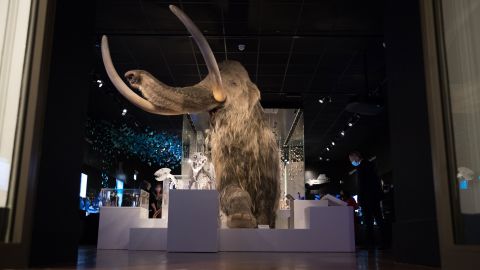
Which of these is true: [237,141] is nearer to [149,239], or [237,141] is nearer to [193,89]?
[193,89]

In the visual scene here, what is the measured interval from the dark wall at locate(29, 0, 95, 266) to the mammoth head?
98 centimetres

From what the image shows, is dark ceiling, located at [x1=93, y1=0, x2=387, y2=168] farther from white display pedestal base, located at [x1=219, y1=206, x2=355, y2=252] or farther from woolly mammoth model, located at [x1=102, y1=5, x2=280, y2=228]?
white display pedestal base, located at [x1=219, y1=206, x2=355, y2=252]

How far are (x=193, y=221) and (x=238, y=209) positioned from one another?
0.60 m

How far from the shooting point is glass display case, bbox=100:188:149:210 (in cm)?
610

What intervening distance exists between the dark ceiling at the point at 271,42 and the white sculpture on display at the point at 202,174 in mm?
1858

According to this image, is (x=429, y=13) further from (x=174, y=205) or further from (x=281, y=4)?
(x=281, y=4)

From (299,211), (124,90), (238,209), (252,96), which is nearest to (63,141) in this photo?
(124,90)

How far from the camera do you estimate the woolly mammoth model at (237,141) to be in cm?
461

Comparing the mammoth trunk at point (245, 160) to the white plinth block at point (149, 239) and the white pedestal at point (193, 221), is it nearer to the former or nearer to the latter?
the white pedestal at point (193, 221)

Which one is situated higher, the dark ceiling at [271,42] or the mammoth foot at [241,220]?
the dark ceiling at [271,42]

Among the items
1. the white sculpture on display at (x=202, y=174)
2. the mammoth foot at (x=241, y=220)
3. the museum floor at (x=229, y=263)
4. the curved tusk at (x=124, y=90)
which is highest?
the curved tusk at (x=124, y=90)

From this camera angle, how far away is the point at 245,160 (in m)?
4.85

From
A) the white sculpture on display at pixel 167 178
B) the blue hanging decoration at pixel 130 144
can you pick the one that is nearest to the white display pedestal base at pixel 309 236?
the white sculpture on display at pixel 167 178

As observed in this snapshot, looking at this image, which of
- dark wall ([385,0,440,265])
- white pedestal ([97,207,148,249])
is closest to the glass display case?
white pedestal ([97,207,148,249])
